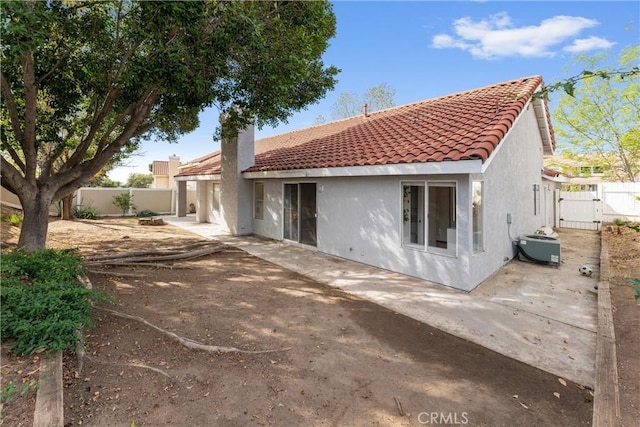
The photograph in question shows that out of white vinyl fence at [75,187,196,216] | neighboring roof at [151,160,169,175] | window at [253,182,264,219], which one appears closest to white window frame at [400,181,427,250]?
window at [253,182,264,219]

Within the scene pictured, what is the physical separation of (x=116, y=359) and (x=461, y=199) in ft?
21.7

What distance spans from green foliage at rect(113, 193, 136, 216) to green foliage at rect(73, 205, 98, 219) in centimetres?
144

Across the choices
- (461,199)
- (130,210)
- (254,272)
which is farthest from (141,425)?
(130,210)

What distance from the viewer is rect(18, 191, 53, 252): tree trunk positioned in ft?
24.3

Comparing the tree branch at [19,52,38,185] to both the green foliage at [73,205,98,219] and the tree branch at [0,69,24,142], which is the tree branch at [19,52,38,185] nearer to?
the tree branch at [0,69,24,142]

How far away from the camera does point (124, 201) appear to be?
838 inches

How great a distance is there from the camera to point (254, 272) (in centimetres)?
830

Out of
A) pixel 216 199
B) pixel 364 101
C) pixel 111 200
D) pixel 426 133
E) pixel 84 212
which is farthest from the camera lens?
pixel 364 101

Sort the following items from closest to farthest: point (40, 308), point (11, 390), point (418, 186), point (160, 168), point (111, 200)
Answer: point (11, 390)
point (40, 308)
point (418, 186)
point (111, 200)
point (160, 168)

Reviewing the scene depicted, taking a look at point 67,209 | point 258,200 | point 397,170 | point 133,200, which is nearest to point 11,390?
point 397,170

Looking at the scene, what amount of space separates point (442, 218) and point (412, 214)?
0.75m

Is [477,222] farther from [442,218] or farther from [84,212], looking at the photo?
[84,212]

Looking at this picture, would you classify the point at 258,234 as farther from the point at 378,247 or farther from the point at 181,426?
the point at 181,426

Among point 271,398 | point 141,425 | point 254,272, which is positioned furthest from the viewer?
point 254,272
